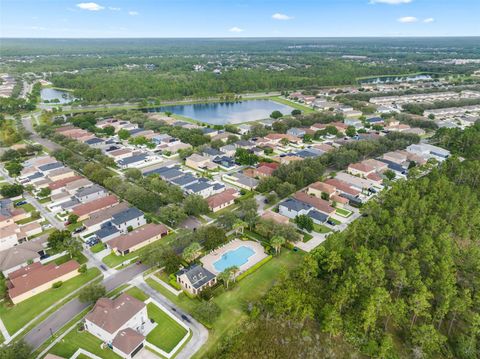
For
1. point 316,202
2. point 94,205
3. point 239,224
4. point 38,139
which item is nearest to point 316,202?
point 316,202

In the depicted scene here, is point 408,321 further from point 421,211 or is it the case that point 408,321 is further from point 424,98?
point 424,98

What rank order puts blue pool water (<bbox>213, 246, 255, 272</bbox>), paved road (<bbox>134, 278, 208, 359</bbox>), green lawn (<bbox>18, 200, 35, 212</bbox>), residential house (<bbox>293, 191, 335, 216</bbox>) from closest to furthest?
paved road (<bbox>134, 278, 208, 359</bbox>) < blue pool water (<bbox>213, 246, 255, 272</bbox>) < residential house (<bbox>293, 191, 335, 216</bbox>) < green lawn (<bbox>18, 200, 35, 212</bbox>)

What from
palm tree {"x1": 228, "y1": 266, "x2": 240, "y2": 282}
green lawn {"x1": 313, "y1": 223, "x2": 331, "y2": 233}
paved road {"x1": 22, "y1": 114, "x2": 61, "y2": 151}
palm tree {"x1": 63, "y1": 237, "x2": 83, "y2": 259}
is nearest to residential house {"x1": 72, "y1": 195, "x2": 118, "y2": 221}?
palm tree {"x1": 63, "y1": 237, "x2": 83, "y2": 259}

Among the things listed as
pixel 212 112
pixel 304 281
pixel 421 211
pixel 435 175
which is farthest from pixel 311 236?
pixel 212 112

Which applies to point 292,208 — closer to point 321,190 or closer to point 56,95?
point 321,190

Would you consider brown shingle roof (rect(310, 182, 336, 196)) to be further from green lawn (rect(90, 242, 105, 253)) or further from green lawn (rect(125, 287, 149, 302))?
green lawn (rect(90, 242, 105, 253))

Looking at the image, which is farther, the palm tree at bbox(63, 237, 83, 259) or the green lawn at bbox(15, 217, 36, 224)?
the green lawn at bbox(15, 217, 36, 224)
